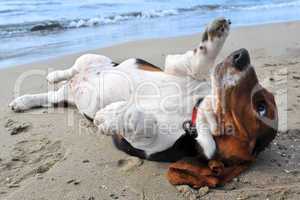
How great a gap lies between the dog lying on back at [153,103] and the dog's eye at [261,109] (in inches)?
10.2

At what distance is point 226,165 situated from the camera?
292 cm

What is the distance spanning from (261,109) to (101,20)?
7.67 meters

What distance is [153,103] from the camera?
330cm

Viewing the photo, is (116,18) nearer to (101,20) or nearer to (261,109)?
(101,20)

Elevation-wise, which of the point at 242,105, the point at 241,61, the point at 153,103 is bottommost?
the point at 153,103

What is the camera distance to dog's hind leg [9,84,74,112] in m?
4.44

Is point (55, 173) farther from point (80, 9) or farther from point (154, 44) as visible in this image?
point (80, 9)

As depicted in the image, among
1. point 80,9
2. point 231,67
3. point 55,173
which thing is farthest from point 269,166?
point 80,9

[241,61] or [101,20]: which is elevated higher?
[241,61]

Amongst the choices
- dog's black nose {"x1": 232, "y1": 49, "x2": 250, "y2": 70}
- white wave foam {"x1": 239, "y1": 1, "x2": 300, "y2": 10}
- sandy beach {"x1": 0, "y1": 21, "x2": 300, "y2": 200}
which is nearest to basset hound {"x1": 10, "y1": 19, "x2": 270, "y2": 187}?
dog's black nose {"x1": 232, "y1": 49, "x2": 250, "y2": 70}

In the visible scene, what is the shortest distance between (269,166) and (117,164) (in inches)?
37.4

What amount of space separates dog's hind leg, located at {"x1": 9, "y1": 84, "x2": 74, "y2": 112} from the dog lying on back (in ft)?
Answer: 1.04

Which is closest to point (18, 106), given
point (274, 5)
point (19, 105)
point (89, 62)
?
point (19, 105)

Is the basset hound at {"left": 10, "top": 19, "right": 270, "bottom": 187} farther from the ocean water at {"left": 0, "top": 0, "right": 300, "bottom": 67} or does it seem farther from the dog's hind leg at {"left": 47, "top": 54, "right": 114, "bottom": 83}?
the ocean water at {"left": 0, "top": 0, "right": 300, "bottom": 67}
